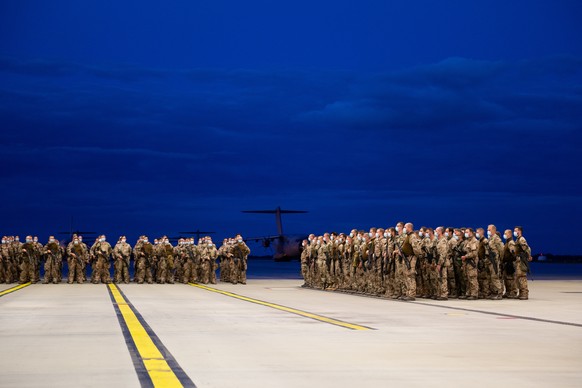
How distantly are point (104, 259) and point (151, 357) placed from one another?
26.2 metres

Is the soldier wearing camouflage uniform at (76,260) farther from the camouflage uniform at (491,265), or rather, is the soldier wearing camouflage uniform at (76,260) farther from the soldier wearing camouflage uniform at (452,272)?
the camouflage uniform at (491,265)

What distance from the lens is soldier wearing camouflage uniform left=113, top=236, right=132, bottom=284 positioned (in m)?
36.5

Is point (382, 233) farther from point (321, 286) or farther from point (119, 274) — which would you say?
point (119, 274)

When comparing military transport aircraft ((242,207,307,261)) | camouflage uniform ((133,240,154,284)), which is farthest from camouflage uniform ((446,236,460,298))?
military transport aircraft ((242,207,307,261))

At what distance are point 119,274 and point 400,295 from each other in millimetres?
16087

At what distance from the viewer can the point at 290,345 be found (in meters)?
12.1

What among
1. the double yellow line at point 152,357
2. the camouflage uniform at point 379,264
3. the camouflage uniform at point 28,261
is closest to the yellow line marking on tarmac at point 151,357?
the double yellow line at point 152,357

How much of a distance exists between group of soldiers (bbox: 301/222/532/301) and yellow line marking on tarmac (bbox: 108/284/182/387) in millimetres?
8901

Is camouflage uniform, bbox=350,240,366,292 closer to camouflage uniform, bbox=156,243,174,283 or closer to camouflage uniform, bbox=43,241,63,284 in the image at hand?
camouflage uniform, bbox=156,243,174,283

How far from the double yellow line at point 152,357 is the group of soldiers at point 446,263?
28.5ft

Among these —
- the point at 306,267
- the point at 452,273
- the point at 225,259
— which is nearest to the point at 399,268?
the point at 452,273

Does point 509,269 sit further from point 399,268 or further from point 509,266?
point 399,268

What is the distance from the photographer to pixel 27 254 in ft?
119

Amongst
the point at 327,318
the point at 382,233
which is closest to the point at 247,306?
the point at 327,318
